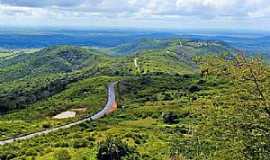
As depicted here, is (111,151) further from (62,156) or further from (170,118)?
(170,118)

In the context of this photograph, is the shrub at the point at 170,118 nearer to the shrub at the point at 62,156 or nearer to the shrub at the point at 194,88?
the shrub at the point at 62,156

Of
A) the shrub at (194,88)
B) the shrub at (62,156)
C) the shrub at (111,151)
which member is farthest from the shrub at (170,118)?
the shrub at (194,88)

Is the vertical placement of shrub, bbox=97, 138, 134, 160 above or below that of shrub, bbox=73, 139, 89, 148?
above

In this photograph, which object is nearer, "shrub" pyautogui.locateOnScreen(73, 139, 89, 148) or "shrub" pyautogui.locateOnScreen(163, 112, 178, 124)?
"shrub" pyautogui.locateOnScreen(73, 139, 89, 148)

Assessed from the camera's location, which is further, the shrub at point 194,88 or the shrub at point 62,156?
the shrub at point 194,88

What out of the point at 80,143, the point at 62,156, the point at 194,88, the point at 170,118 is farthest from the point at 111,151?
the point at 194,88

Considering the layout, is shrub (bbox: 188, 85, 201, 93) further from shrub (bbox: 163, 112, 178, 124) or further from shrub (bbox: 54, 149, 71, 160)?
shrub (bbox: 54, 149, 71, 160)

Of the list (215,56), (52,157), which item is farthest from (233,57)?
(52,157)

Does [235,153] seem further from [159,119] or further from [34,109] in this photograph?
[34,109]

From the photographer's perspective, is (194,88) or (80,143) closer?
(80,143)

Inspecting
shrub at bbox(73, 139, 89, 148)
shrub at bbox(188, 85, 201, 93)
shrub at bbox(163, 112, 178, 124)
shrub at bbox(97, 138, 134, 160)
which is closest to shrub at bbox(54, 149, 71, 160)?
shrub at bbox(97, 138, 134, 160)

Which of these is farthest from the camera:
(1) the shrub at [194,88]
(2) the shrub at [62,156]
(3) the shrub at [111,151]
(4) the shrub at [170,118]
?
(1) the shrub at [194,88]
